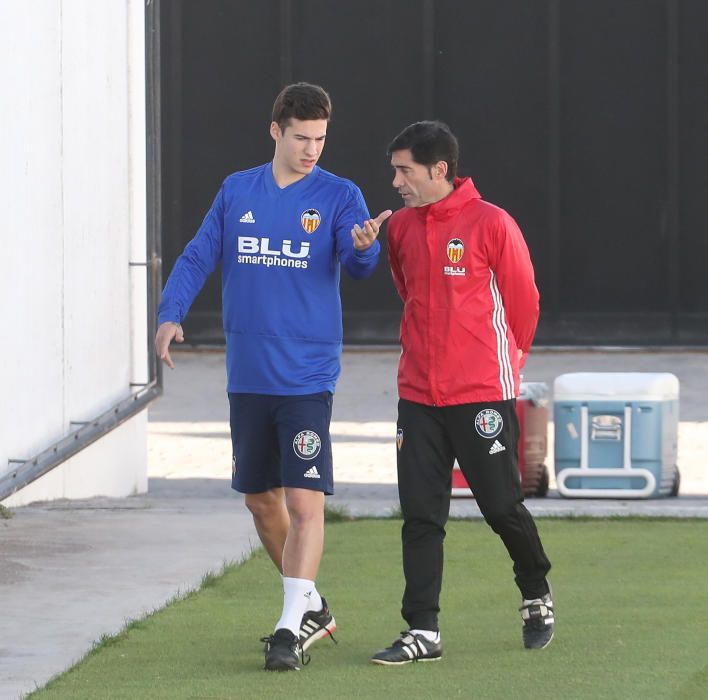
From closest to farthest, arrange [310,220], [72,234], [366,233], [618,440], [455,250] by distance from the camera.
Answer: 1. [366,233]
2. [455,250]
3. [310,220]
4. [72,234]
5. [618,440]

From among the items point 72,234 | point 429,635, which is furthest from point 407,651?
point 72,234

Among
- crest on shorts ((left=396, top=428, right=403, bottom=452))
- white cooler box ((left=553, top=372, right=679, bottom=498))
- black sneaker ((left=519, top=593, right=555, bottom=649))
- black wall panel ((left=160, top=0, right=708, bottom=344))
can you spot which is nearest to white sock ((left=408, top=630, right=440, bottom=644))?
black sneaker ((left=519, top=593, right=555, bottom=649))

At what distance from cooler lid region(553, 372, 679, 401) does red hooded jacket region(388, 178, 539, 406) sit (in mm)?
4937

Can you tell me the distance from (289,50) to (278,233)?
14.3 m

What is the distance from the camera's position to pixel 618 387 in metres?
10.4

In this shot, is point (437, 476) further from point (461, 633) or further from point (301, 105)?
point (301, 105)

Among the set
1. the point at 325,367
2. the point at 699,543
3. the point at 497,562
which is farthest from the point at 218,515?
the point at 325,367

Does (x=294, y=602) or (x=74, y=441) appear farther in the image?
(x=74, y=441)

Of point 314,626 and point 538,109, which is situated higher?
point 538,109

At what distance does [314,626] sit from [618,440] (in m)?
4.99

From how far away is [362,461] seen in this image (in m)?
12.0

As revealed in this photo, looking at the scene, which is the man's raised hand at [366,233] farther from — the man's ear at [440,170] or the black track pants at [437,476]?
the black track pants at [437,476]

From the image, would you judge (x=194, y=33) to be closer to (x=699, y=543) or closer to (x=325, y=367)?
(x=699, y=543)

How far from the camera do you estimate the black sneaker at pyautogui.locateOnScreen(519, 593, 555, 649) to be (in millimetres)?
5629
